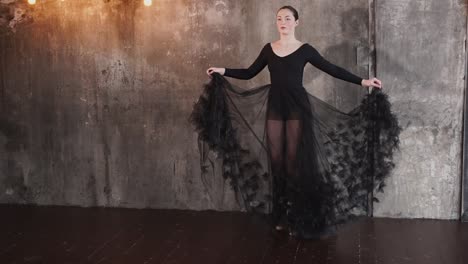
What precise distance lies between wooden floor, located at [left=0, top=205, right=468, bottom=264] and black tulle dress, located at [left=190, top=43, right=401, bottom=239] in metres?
0.28

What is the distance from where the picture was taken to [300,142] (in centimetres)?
482

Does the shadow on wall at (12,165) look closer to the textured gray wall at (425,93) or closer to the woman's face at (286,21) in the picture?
the woman's face at (286,21)

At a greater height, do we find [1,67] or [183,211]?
[1,67]

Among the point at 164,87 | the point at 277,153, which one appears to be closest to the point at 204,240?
the point at 277,153

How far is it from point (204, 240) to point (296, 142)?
1.15 metres

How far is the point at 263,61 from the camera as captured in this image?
16.3 ft

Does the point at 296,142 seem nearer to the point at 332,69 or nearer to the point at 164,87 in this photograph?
the point at 332,69

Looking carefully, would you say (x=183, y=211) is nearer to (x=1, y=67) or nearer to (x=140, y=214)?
(x=140, y=214)

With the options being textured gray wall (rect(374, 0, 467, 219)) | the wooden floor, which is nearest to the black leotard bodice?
textured gray wall (rect(374, 0, 467, 219))

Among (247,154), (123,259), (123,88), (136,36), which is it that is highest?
(136,36)

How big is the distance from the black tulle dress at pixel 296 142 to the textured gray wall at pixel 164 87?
49 cm

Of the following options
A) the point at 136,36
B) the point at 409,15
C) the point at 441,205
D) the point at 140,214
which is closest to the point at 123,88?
the point at 136,36

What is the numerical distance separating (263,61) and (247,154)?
0.83m

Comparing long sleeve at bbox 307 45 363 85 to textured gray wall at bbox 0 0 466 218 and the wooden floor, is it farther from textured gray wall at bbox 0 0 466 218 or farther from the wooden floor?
the wooden floor
